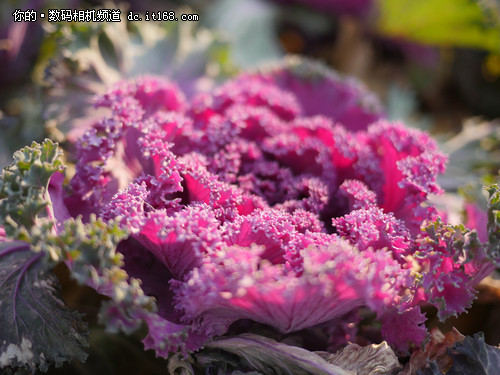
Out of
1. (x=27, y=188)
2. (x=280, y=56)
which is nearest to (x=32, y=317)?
(x=27, y=188)

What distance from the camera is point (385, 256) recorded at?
0.98m

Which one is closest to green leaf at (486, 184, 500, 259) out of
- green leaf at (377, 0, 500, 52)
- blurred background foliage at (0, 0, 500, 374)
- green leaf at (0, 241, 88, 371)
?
blurred background foliage at (0, 0, 500, 374)

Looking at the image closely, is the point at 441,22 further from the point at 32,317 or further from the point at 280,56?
the point at 32,317

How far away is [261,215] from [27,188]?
0.48 metres

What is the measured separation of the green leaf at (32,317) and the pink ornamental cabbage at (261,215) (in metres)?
0.16

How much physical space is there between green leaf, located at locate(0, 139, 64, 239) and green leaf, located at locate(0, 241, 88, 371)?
0.48 ft

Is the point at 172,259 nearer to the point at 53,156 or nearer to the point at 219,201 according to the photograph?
the point at 219,201

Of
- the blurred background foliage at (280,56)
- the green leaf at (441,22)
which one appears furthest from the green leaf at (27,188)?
the green leaf at (441,22)

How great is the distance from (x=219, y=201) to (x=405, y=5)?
173 cm

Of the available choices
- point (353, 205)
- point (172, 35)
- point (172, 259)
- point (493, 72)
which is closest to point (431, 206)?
point (353, 205)

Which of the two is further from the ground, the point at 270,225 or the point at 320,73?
the point at 320,73

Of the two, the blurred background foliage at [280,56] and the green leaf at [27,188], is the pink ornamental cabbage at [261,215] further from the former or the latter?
the blurred background foliage at [280,56]

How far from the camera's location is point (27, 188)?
3.31ft

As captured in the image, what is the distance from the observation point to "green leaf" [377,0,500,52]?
2102 millimetres
